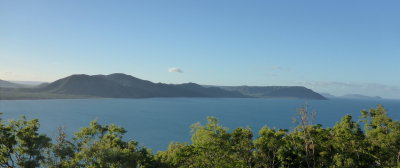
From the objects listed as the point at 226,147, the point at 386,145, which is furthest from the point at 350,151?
the point at 226,147

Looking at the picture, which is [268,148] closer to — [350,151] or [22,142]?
[350,151]

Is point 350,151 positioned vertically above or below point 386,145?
below

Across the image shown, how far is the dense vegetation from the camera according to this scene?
24594 millimetres

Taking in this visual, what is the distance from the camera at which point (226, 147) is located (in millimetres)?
27391

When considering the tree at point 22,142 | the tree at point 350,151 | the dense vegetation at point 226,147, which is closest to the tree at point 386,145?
the dense vegetation at point 226,147

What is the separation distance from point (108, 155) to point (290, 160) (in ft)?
62.6

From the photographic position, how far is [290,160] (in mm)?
31812

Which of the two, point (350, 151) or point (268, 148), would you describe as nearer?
point (350, 151)

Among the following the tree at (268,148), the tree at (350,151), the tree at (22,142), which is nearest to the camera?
the tree at (22,142)

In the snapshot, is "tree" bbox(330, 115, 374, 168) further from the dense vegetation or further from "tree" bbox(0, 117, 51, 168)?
"tree" bbox(0, 117, 51, 168)

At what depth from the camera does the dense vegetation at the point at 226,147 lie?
2459cm

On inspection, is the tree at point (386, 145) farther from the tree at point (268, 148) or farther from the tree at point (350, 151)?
the tree at point (268, 148)

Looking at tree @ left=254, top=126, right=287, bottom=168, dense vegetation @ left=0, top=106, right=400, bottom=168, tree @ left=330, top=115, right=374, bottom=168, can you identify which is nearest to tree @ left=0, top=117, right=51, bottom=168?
dense vegetation @ left=0, top=106, right=400, bottom=168

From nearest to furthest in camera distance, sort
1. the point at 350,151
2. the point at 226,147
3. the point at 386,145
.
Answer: the point at 226,147 → the point at 350,151 → the point at 386,145
